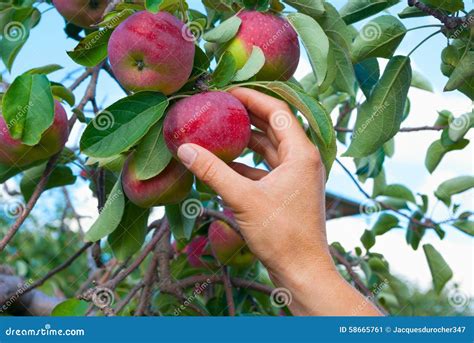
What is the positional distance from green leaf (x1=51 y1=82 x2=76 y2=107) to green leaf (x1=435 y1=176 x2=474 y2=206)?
3.47 ft

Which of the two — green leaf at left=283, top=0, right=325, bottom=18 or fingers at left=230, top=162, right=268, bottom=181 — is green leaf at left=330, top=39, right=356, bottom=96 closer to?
green leaf at left=283, top=0, right=325, bottom=18

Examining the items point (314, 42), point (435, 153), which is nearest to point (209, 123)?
point (314, 42)

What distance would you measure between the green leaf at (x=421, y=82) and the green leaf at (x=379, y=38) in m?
0.54

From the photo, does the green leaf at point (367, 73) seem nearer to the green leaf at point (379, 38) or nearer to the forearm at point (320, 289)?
the green leaf at point (379, 38)

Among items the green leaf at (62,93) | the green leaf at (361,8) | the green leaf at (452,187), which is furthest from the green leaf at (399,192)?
the green leaf at (62,93)

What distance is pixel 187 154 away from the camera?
84 centimetres

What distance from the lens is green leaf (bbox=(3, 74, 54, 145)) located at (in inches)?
Result: 38.4

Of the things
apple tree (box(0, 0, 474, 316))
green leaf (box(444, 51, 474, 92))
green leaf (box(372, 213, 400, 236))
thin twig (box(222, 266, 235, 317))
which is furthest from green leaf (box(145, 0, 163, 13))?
green leaf (box(372, 213, 400, 236))

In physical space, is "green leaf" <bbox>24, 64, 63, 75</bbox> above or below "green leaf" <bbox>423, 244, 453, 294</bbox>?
above

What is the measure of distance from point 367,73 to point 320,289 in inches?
18.9

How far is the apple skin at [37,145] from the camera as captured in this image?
1076mm

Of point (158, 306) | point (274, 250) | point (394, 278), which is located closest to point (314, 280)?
point (274, 250)

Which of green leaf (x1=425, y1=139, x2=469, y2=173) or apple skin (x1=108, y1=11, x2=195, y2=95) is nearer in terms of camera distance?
apple skin (x1=108, y1=11, x2=195, y2=95)

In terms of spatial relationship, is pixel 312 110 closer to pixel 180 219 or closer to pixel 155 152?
pixel 155 152
